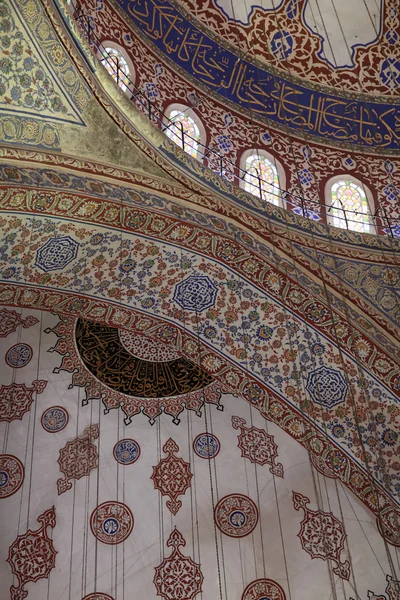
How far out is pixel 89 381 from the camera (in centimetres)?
831

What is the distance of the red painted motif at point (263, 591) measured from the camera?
8047mm

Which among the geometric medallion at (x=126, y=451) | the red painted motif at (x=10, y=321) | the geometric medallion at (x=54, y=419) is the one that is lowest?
the geometric medallion at (x=126, y=451)

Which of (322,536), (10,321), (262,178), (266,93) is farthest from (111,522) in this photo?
(266,93)

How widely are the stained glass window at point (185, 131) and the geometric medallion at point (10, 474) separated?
3.75 m

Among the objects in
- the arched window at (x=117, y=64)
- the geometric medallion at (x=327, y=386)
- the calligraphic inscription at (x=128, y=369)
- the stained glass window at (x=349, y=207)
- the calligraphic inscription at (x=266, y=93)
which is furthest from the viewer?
A: the calligraphic inscription at (x=266, y=93)

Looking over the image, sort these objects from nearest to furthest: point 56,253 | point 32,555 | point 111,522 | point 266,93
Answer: point 56,253 → point 32,555 → point 111,522 → point 266,93

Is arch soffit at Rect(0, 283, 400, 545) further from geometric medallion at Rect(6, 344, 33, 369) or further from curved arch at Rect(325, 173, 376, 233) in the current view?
curved arch at Rect(325, 173, 376, 233)

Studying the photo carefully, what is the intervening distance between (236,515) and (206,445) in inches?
32.5

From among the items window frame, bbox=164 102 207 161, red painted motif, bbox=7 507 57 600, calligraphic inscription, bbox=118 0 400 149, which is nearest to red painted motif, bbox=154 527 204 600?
red painted motif, bbox=7 507 57 600

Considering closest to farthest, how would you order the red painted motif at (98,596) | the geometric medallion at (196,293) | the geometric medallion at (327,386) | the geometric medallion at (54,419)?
the red painted motif at (98,596), the geometric medallion at (196,293), the geometric medallion at (327,386), the geometric medallion at (54,419)

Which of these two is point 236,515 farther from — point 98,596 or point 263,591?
point 98,596

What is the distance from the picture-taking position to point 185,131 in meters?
8.16

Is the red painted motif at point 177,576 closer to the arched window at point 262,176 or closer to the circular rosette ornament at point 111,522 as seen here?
the circular rosette ornament at point 111,522

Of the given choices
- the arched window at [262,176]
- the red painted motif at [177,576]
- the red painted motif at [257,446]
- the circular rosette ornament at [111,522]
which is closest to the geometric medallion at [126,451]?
the circular rosette ornament at [111,522]
